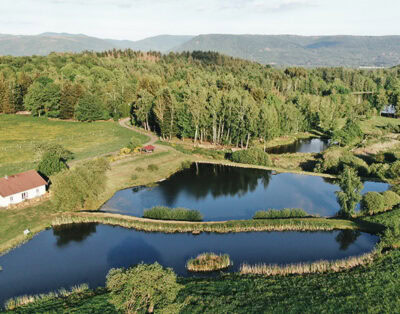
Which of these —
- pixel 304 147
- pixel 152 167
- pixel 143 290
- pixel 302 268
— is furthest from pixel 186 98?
pixel 143 290

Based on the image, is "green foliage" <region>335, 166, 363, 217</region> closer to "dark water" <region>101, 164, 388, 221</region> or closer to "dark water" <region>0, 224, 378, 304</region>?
"dark water" <region>101, 164, 388, 221</region>

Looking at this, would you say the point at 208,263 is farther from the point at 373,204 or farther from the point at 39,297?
the point at 373,204

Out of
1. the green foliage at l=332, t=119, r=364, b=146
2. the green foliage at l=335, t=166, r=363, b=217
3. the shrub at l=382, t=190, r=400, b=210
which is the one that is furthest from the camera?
the green foliage at l=332, t=119, r=364, b=146

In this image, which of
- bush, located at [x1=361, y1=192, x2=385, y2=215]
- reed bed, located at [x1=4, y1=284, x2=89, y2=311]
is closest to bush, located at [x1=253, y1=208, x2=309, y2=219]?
bush, located at [x1=361, y1=192, x2=385, y2=215]

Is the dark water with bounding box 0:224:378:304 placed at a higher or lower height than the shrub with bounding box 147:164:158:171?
lower

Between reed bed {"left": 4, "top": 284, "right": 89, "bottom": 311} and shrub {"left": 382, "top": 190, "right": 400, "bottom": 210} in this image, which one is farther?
shrub {"left": 382, "top": 190, "right": 400, "bottom": 210}
